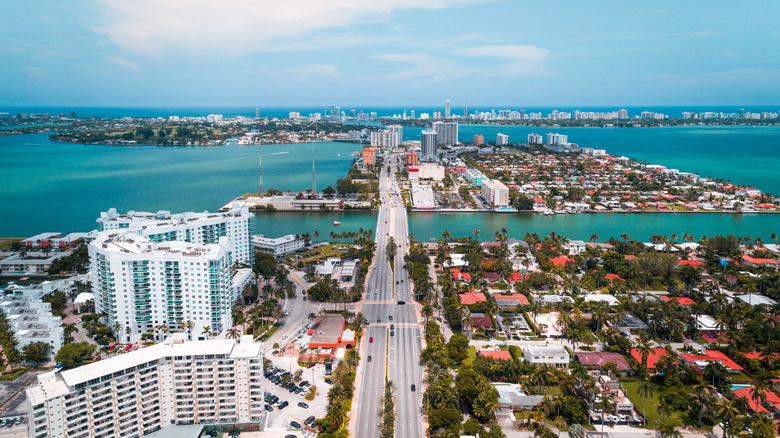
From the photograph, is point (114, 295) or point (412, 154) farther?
point (412, 154)

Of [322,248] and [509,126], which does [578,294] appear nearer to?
[322,248]

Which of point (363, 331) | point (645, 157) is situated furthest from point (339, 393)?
point (645, 157)

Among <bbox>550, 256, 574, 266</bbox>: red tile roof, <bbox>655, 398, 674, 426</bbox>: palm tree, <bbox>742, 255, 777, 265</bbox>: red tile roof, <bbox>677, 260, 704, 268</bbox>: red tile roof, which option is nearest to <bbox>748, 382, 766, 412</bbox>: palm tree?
<bbox>655, 398, 674, 426</bbox>: palm tree

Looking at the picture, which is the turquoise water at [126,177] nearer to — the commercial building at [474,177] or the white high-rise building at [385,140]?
the white high-rise building at [385,140]

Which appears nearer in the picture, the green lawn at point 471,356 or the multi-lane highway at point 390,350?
the multi-lane highway at point 390,350

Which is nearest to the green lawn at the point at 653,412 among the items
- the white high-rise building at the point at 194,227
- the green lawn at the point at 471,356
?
the green lawn at the point at 471,356
